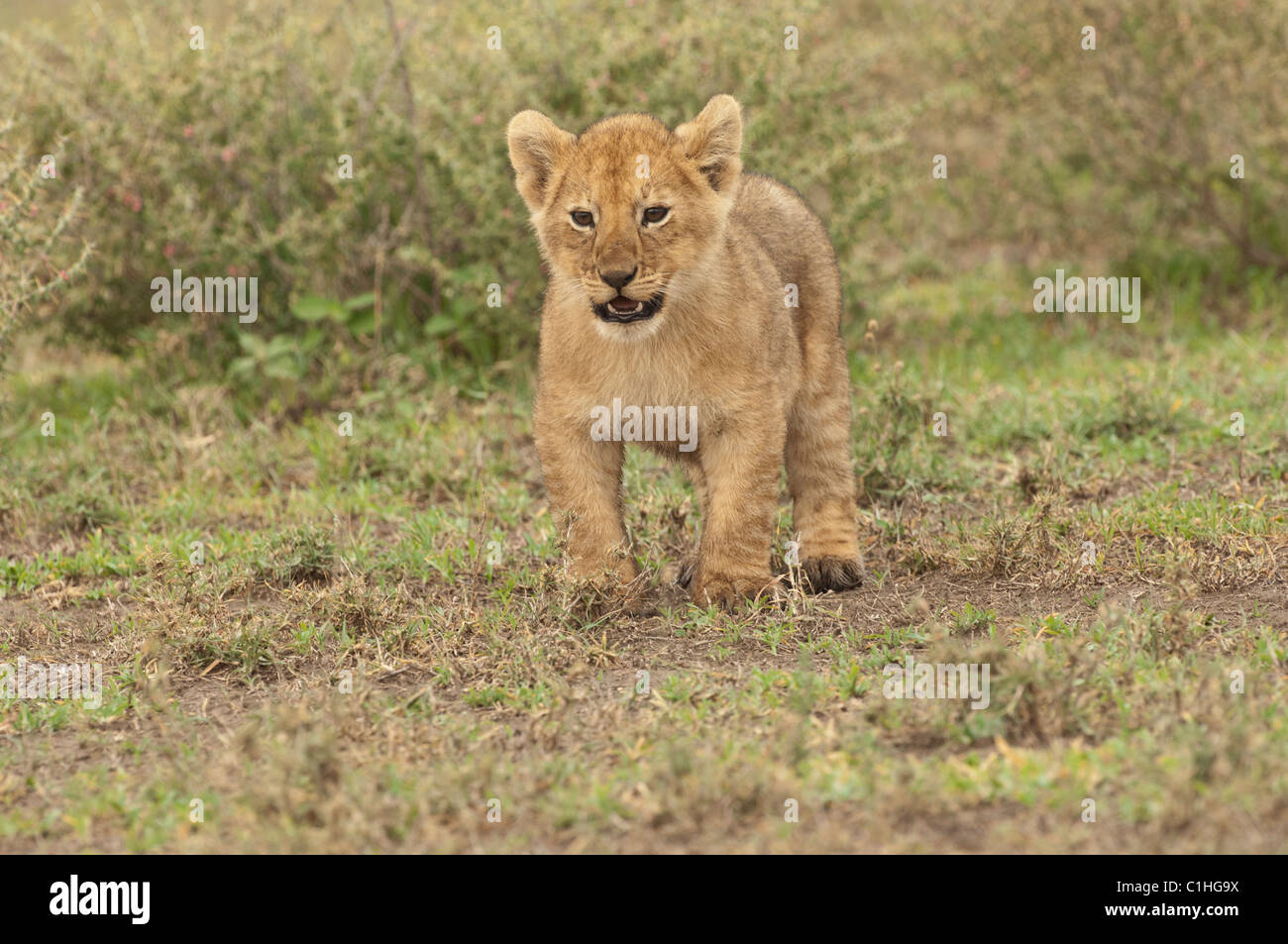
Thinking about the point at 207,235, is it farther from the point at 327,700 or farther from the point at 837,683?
the point at 837,683

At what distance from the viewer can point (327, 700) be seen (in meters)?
4.69

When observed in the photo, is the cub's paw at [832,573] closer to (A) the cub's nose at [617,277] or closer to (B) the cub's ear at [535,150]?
(A) the cub's nose at [617,277]

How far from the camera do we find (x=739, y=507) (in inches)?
212

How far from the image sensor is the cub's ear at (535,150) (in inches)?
213

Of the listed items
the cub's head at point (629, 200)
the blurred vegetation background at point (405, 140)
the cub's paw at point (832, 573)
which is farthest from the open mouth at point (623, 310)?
the blurred vegetation background at point (405, 140)

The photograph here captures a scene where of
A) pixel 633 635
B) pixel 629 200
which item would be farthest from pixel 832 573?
pixel 629 200

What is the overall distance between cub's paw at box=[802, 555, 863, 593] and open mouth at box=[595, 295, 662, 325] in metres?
1.33

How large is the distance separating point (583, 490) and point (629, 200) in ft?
3.48

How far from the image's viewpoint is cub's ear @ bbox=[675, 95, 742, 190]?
17.6ft

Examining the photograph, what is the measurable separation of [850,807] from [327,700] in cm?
175

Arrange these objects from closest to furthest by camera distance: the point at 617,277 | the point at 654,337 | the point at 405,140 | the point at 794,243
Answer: the point at 617,277, the point at 654,337, the point at 794,243, the point at 405,140

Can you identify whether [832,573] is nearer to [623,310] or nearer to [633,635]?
[633,635]

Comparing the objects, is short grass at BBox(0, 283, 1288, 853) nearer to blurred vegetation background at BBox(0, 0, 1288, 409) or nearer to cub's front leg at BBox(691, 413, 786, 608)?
cub's front leg at BBox(691, 413, 786, 608)

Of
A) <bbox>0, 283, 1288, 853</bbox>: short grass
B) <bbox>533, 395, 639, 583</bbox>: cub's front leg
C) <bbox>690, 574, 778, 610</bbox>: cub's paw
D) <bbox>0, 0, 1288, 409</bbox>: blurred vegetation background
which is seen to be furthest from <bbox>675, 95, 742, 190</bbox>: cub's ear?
<bbox>0, 0, 1288, 409</bbox>: blurred vegetation background
